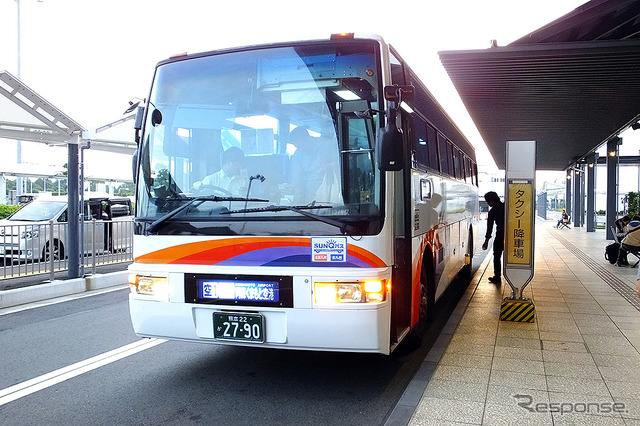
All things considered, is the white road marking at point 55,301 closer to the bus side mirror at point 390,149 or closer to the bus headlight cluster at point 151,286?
the bus headlight cluster at point 151,286

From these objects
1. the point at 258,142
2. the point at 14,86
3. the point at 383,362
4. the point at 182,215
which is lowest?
the point at 383,362

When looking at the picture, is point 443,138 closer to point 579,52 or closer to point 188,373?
point 579,52

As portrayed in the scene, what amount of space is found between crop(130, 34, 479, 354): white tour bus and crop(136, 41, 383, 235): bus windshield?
0.01 meters

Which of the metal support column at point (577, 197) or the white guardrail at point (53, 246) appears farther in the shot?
the metal support column at point (577, 197)

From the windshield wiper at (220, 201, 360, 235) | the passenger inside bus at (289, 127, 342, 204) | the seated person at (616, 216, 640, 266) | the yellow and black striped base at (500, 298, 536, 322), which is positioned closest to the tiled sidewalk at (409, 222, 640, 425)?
the yellow and black striped base at (500, 298, 536, 322)

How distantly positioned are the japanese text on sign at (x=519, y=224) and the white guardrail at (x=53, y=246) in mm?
8077

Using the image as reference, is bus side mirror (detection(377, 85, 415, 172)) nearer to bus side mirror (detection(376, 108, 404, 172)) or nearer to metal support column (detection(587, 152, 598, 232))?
bus side mirror (detection(376, 108, 404, 172))

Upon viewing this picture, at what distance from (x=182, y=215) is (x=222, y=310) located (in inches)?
35.0

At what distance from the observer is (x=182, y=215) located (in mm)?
4707

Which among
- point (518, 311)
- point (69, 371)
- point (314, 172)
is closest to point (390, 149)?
point (314, 172)

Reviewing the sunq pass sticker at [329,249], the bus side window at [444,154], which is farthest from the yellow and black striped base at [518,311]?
the sunq pass sticker at [329,249]

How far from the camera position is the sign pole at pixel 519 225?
7414mm

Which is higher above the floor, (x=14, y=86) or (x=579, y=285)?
(x=14, y=86)

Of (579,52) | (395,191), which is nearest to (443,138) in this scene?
(579,52)
